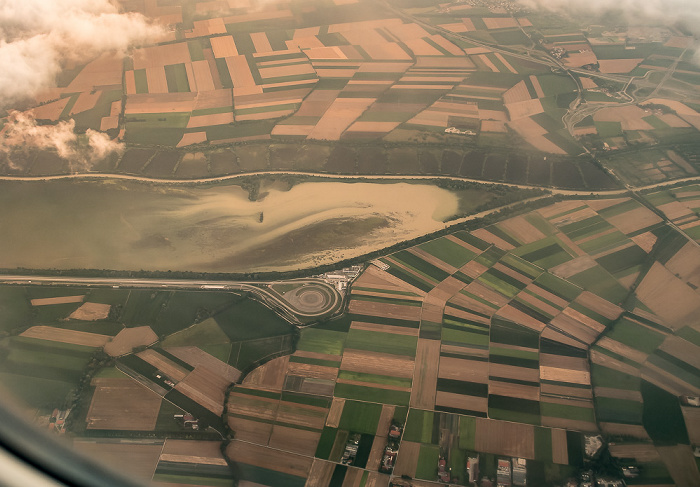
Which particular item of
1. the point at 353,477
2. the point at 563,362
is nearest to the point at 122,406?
the point at 353,477

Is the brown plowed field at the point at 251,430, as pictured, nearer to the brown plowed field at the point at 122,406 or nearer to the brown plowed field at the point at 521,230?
the brown plowed field at the point at 122,406

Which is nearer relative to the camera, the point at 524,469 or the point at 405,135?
the point at 524,469

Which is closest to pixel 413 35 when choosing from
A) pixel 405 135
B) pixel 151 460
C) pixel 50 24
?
pixel 405 135

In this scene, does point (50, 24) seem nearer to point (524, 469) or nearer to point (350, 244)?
point (350, 244)

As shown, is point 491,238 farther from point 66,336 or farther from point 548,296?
point 66,336

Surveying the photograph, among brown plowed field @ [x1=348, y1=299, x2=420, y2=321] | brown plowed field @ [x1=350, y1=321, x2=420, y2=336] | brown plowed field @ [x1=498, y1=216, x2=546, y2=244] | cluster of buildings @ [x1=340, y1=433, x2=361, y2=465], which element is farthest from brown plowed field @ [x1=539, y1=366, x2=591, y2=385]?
brown plowed field @ [x1=498, y1=216, x2=546, y2=244]

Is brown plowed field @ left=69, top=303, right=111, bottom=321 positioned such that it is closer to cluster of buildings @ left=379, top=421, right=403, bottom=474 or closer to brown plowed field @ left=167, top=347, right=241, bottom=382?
brown plowed field @ left=167, top=347, right=241, bottom=382
